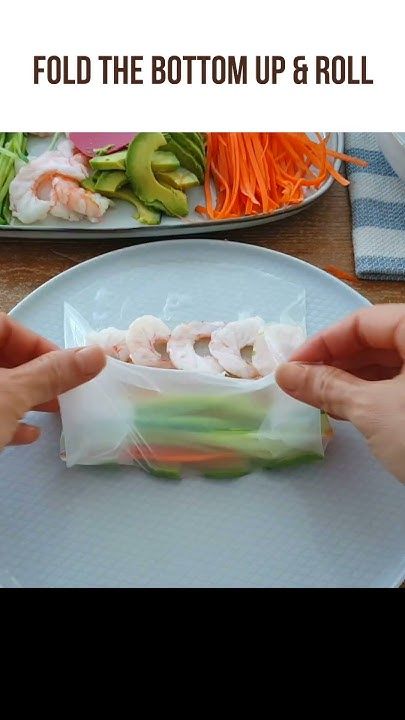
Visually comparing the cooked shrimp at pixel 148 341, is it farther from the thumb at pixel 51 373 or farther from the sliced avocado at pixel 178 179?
the sliced avocado at pixel 178 179

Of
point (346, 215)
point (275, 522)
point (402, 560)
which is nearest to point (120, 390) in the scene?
point (275, 522)

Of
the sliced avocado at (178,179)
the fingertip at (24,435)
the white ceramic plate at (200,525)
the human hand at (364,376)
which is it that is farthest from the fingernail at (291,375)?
the sliced avocado at (178,179)

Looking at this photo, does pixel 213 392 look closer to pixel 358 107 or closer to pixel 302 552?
pixel 302 552

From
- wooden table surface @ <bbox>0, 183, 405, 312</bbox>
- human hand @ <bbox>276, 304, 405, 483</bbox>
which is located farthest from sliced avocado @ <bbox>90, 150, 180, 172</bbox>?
human hand @ <bbox>276, 304, 405, 483</bbox>

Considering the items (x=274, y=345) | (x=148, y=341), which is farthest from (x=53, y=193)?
(x=274, y=345)

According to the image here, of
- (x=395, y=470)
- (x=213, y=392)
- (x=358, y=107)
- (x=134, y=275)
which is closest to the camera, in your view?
(x=395, y=470)

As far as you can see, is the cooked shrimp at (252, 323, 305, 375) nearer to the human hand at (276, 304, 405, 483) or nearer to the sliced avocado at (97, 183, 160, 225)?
the human hand at (276, 304, 405, 483)
